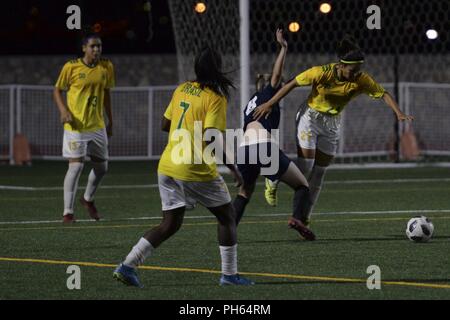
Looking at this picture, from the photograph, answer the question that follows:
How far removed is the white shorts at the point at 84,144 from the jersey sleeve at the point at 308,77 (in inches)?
125

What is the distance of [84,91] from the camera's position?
16156mm

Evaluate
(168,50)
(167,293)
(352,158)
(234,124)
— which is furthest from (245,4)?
(167,293)

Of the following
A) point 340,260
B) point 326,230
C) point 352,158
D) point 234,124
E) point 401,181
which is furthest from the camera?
point 352,158

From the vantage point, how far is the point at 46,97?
28.6m

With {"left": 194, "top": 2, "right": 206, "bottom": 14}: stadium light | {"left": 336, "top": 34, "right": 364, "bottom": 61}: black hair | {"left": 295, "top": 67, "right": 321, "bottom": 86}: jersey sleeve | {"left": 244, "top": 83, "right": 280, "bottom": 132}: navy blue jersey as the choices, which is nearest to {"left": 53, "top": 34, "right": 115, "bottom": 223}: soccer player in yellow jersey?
{"left": 244, "top": 83, "right": 280, "bottom": 132}: navy blue jersey

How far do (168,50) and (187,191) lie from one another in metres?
23.7

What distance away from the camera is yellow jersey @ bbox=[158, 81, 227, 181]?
10.5 metres

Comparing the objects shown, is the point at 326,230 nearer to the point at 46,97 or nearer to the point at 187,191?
the point at 187,191

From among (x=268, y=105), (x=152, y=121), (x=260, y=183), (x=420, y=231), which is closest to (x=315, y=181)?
(x=420, y=231)

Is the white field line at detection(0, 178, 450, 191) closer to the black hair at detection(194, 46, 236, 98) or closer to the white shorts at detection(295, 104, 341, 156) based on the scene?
the white shorts at detection(295, 104, 341, 156)

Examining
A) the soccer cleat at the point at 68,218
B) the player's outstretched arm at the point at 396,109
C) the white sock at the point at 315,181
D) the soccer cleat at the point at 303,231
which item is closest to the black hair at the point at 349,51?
the player's outstretched arm at the point at 396,109

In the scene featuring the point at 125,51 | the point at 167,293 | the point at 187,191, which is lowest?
the point at 167,293

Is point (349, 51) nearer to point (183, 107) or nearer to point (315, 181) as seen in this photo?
point (315, 181)

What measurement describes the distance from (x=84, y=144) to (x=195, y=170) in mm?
5791
